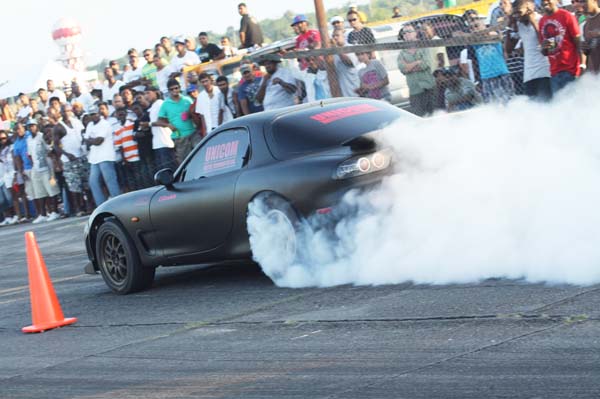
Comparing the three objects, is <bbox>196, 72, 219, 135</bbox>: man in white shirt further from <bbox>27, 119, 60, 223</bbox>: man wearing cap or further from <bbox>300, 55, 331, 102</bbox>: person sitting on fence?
<bbox>27, 119, 60, 223</bbox>: man wearing cap

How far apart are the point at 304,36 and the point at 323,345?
33.6 ft

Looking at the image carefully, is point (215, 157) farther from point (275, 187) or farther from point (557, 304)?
point (557, 304)

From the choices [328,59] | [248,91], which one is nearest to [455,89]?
[328,59]

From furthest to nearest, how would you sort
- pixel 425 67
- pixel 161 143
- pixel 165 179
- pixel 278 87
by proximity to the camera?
pixel 161 143
pixel 278 87
pixel 425 67
pixel 165 179

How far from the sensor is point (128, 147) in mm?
17969

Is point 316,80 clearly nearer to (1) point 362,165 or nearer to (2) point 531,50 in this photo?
(2) point 531,50

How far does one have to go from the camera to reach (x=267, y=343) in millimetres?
6480

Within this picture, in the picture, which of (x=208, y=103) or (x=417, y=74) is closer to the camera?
(x=417, y=74)

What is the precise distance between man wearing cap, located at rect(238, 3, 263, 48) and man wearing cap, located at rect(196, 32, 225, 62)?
0.71 meters

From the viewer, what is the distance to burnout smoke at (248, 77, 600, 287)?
708cm

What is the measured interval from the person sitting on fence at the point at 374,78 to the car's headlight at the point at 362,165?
226 inches

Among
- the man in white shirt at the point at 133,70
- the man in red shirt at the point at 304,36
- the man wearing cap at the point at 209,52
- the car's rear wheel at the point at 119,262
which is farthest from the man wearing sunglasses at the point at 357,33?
the man in white shirt at the point at 133,70

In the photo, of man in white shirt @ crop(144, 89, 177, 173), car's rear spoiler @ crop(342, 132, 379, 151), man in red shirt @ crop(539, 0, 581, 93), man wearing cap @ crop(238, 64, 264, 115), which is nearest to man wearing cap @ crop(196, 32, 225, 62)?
man in white shirt @ crop(144, 89, 177, 173)

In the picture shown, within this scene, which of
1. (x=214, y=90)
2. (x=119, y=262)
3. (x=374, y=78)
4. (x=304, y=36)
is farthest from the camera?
(x=214, y=90)
